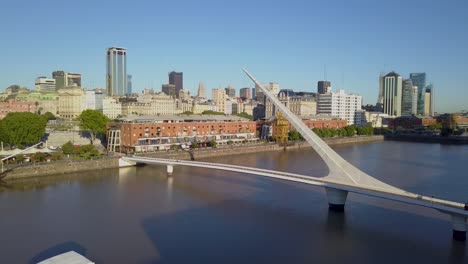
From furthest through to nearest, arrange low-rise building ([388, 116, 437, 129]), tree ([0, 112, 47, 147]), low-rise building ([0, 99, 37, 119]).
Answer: low-rise building ([388, 116, 437, 129])
low-rise building ([0, 99, 37, 119])
tree ([0, 112, 47, 147])

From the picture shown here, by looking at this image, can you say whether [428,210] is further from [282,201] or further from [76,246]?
[76,246]

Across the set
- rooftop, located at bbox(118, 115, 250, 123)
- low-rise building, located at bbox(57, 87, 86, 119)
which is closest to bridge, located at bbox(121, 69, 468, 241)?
A: rooftop, located at bbox(118, 115, 250, 123)

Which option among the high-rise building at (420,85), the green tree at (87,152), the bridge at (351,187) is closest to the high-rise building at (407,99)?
the high-rise building at (420,85)

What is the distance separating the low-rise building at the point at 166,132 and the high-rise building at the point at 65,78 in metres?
77.9

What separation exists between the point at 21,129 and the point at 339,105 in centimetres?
4525

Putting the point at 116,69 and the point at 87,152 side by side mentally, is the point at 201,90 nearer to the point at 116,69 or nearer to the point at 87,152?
the point at 116,69

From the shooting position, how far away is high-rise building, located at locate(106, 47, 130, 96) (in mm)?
116719

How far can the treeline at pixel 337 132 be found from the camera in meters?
38.6

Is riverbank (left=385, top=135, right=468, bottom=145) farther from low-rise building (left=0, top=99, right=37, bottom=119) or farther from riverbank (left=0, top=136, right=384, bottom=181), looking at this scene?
low-rise building (left=0, top=99, right=37, bottom=119)

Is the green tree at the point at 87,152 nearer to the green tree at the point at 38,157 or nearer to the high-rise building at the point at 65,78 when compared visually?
the green tree at the point at 38,157

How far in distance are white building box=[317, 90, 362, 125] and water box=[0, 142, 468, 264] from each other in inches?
1588

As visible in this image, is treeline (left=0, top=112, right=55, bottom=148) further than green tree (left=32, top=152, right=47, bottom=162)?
Yes

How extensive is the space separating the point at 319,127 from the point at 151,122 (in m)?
23.8

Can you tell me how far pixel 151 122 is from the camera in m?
28.3
